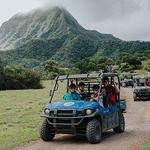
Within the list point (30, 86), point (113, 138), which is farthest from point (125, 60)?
point (113, 138)

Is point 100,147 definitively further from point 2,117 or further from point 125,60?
point 125,60

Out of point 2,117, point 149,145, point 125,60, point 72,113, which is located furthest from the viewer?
point 125,60

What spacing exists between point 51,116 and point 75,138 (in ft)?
5.46

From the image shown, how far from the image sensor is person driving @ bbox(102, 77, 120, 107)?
672 inches

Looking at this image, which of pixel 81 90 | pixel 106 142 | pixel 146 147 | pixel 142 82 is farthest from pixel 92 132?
pixel 142 82

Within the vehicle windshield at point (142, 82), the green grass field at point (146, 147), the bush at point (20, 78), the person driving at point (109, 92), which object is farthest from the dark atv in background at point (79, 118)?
the bush at point (20, 78)

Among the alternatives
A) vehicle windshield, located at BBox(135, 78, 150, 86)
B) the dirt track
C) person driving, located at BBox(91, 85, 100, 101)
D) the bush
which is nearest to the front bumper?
the dirt track

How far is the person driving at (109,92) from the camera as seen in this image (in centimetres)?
1708

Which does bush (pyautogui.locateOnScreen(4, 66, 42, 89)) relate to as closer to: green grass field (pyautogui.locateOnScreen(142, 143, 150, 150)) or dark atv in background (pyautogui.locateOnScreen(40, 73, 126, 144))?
dark atv in background (pyautogui.locateOnScreen(40, 73, 126, 144))

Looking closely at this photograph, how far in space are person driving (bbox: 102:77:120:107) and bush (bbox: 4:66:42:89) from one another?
226 feet

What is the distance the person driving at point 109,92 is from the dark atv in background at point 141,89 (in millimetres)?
22790

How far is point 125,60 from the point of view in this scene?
504 ft

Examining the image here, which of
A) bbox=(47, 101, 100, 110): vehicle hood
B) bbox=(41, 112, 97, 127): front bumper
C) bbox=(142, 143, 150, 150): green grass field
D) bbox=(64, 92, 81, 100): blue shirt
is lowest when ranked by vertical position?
bbox=(142, 143, 150, 150): green grass field

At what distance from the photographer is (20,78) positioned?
3462 inches
